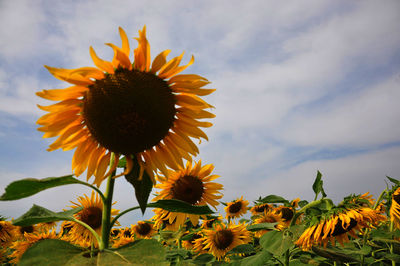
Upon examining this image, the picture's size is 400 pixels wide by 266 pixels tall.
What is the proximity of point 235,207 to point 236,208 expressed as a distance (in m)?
0.05

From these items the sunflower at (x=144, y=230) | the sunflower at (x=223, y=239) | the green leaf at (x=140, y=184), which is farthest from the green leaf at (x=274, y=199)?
the sunflower at (x=144, y=230)

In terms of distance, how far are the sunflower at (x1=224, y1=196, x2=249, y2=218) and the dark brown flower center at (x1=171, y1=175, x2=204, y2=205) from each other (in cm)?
366

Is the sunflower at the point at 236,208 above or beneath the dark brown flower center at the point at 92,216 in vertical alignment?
above

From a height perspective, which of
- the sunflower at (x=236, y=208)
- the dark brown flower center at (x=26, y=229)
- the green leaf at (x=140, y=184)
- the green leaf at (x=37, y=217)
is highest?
the sunflower at (x=236, y=208)

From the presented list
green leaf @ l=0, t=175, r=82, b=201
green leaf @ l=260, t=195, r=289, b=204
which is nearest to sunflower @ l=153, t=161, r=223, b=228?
green leaf @ l=260, t=195, r=289, b=204

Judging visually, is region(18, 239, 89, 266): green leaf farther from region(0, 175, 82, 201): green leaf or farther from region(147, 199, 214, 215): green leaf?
region(147, 199, 214, 215): green leaf

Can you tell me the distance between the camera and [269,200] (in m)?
3.18

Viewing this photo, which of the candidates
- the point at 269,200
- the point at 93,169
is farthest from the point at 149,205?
the point at 269,200

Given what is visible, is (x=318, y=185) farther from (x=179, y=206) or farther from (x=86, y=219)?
(x=86, y=219)

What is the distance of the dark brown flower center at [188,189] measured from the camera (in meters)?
4.37

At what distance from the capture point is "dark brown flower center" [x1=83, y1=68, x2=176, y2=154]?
187cm

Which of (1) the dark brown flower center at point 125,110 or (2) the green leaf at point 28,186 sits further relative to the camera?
(1) the dark brown flower center at point 125,110

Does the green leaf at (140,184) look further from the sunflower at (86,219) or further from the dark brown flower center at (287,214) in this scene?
the dark brown flower center at (287,214)

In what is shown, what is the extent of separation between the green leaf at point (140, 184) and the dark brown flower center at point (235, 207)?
633 centimetres
